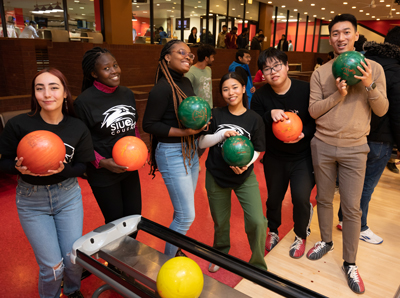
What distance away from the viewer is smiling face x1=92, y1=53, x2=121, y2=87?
2.00 meters

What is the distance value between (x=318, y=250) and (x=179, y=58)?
204 cm

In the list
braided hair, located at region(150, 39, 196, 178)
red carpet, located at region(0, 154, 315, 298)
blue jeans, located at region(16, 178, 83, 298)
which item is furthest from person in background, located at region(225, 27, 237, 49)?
blue jeans, located at region(16, 178, 83, 298)

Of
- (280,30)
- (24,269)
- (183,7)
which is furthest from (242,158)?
(280,30)

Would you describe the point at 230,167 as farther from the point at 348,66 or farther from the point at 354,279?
the point at 354,279

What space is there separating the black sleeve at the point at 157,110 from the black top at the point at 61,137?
1.41 feet

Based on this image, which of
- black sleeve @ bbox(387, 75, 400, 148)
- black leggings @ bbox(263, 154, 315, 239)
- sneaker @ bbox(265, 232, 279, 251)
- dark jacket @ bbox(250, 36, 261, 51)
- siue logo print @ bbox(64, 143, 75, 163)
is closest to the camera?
siue logo print @ bbox(64, 143, 75, 163)

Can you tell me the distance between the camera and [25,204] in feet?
5.81

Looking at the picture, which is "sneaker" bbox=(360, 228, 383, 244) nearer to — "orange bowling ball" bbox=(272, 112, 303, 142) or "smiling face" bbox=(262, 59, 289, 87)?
"orange bowling ball" bbox=(272, 112, 303, 142)

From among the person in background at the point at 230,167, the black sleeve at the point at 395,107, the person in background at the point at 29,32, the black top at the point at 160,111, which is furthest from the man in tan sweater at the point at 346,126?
the person in background at the point at 29,32

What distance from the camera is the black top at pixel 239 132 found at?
7.31ft

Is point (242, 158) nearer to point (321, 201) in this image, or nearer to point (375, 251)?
point (321, 201)

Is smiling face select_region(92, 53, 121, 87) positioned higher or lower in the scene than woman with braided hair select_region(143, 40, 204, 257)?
higher

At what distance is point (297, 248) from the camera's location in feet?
8.93

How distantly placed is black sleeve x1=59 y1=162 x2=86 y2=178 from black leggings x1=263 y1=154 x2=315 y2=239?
5.05 feet
